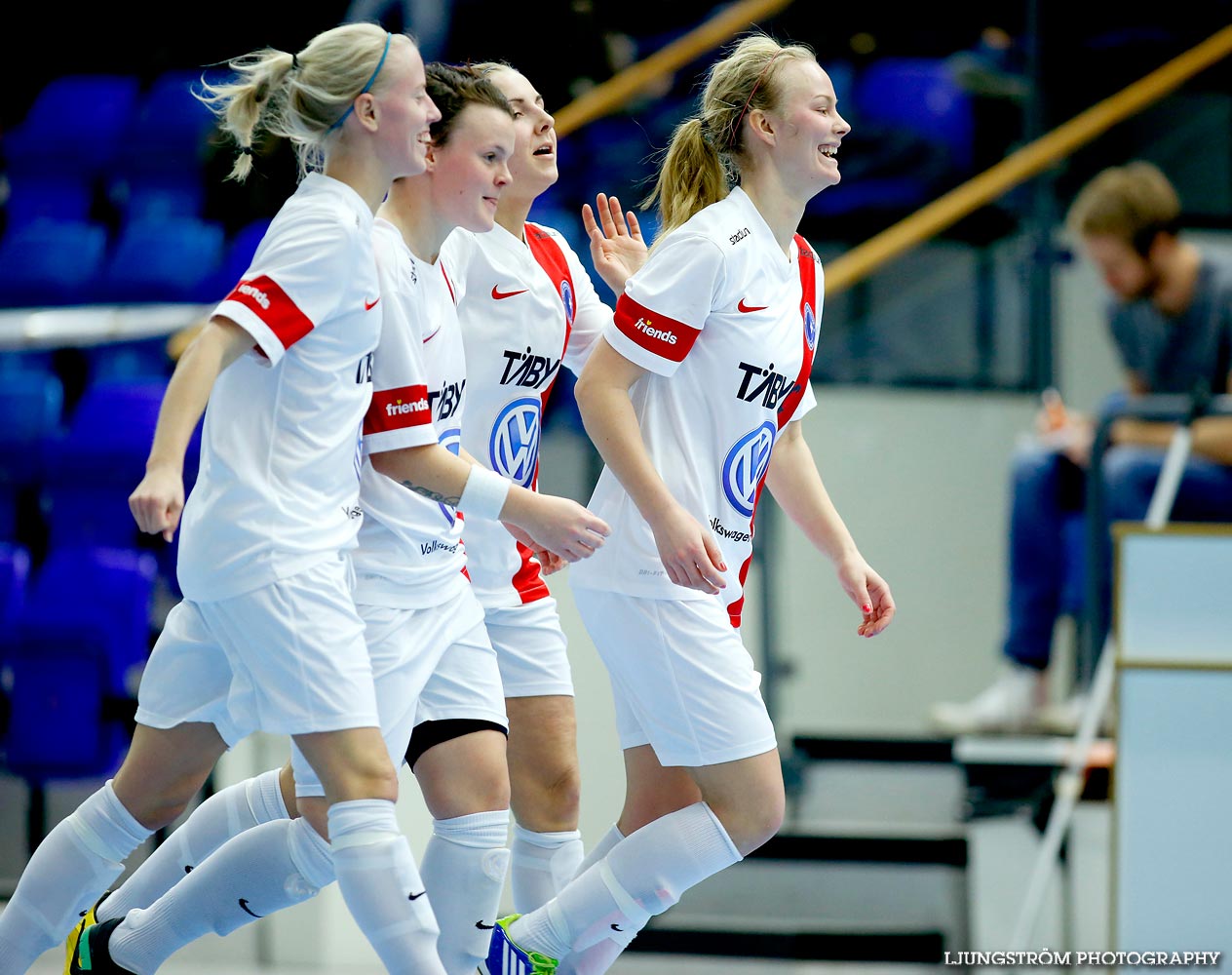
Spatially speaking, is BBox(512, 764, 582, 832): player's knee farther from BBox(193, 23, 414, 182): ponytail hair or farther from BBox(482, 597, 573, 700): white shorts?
BBox(193, 23, 414, 182): ponytail hair

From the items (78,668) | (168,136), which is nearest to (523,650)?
(78,668)

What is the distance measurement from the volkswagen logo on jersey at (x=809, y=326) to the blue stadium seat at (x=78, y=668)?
2894mm

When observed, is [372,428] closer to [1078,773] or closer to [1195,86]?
[1078,773]

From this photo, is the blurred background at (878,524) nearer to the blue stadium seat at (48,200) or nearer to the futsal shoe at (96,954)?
the blue stadium seat at (48,200)

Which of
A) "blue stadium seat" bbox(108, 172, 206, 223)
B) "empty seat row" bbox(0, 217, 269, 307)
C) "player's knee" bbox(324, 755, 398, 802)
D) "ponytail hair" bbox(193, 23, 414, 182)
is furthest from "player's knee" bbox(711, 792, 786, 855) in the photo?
"blue stadium seat" bbox(108, 172, 206, 223)

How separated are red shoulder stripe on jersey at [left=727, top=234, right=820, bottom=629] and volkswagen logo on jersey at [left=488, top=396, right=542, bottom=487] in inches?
16.4

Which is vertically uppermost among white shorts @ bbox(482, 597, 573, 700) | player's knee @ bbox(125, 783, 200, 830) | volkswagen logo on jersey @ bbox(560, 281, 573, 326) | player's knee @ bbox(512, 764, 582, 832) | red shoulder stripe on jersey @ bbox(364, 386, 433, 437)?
volkswagen logo on jersey @ bbox(560, 281, 573, 326)

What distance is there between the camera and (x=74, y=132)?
7.19 metres

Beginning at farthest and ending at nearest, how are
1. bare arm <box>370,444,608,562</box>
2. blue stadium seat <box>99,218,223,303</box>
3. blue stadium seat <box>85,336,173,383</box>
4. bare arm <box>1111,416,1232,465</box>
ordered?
blue stadium seat <box>99,218,223,303</box> < blue stadium seat <box>85,336,173,383</box> < bare arm <box>1111,416,1232,465</box> < bare arm <box>370,444,608,562</box>

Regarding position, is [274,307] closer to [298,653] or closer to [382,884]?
[298,653]

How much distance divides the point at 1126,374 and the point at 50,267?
410 cm

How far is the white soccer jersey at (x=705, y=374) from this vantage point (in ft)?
8.54

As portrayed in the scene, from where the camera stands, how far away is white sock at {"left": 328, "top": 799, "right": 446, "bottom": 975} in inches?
89.0

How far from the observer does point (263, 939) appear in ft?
15.6
